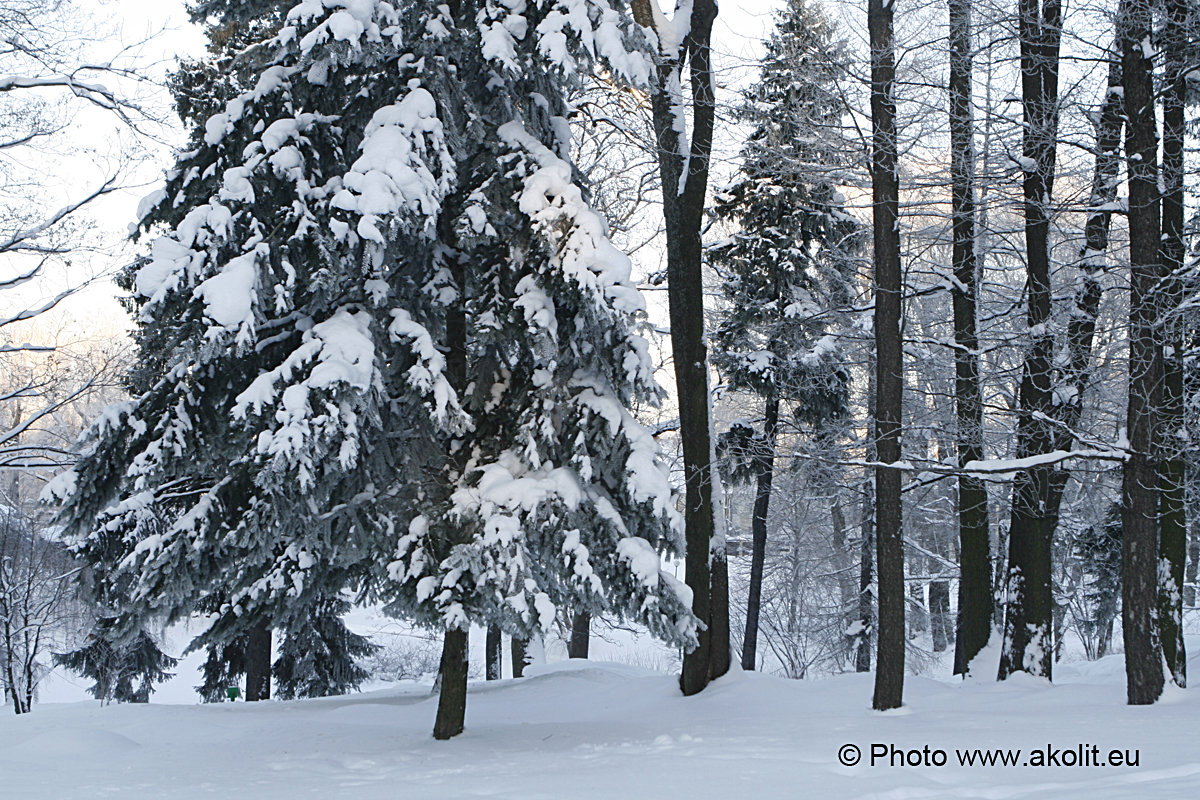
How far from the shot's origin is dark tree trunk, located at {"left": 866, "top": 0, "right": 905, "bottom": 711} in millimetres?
9188

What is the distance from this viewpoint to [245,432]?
7410 mm

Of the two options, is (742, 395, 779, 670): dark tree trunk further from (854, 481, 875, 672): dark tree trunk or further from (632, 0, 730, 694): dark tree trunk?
(632, 0, 730, 694): dark tree trunk

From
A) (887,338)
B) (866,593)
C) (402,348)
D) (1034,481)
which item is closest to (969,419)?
(1034,481)

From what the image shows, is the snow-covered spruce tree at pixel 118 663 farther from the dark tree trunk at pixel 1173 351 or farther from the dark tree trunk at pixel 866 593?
the dark tree trunk at pixel 1173 351

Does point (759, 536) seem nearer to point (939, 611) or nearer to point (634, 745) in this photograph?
point (634, 745)

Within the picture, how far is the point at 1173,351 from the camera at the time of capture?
975 cm

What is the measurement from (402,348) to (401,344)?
0.17 ft

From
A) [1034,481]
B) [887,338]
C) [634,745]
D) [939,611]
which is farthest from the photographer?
[939,611]

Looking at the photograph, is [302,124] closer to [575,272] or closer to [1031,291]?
[575,272]

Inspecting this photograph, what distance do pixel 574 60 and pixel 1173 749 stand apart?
735 cm

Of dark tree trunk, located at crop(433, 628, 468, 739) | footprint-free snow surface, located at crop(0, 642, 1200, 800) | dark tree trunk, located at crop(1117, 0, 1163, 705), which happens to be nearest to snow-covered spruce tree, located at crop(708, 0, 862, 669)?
footprint-free snow surface, located at crop(0, 642, 1200, 800)

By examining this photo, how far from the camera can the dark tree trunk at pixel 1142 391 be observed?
338 inches

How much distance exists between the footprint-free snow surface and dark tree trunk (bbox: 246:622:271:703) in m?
3.53

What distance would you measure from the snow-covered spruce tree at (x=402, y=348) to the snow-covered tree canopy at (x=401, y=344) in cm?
2
